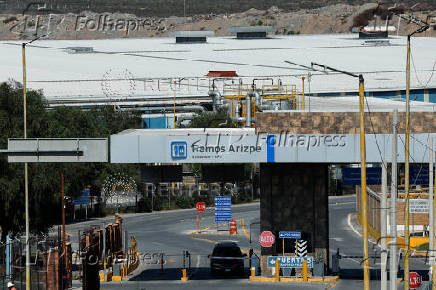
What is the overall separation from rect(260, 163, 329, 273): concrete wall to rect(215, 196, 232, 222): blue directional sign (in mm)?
26819

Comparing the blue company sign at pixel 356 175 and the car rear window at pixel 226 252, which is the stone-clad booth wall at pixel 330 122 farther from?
the car rear window at pixel 226 252

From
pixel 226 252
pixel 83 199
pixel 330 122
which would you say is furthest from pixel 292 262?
pixel 83 199

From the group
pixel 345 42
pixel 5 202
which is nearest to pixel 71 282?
pixel 5 202

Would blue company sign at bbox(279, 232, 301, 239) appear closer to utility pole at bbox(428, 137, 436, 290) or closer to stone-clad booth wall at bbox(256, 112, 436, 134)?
stone-clad booth wall at bbox(256, 112, 436, 134)

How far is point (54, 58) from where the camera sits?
11950cm

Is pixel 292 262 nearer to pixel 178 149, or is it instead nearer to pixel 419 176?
pixel 178 149

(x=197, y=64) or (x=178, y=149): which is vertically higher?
(x=197, y=64)

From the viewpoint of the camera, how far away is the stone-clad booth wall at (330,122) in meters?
47.3

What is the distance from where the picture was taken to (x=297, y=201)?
163 feet

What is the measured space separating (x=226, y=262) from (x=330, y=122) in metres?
9.20

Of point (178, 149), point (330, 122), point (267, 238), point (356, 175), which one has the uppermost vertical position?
point (330, 122)

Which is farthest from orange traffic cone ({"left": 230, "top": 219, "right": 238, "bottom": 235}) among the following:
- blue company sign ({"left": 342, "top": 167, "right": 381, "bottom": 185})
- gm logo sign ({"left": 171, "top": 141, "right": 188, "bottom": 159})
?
gm logo sign ({"left": 171, "top": 141, "right": 188, "bottom": 159})

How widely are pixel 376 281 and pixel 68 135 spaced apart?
34275mm

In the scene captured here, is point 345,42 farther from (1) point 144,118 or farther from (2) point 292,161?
(2) point 292,161
